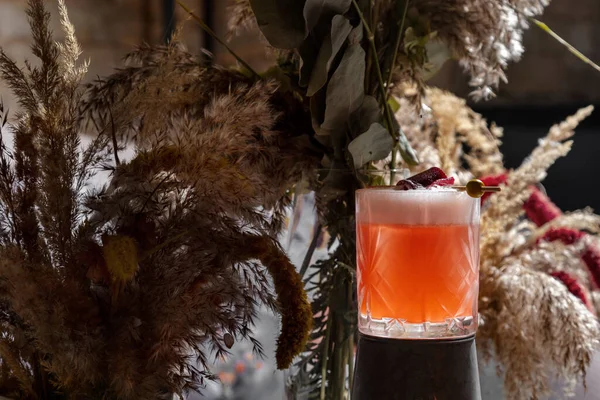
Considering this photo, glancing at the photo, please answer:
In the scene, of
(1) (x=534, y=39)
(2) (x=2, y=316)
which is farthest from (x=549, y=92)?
(2) (x=2, y=316)

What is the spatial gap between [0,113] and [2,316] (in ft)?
0.64

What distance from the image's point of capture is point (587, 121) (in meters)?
2.96

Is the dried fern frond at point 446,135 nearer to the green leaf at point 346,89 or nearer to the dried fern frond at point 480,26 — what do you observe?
the dried fern frond at point 480,26

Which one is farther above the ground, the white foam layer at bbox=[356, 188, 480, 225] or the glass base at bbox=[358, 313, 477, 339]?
the white foam layer at bbox=[356, 188, 480, 225]

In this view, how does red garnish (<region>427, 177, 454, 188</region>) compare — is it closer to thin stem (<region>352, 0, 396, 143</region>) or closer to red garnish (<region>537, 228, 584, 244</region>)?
thin stem (<region>352, 0, 396, 143</region>)

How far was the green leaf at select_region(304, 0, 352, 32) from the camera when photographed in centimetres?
87

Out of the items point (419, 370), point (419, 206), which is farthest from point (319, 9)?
point (419, 370)

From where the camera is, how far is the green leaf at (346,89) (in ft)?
→ 2.89

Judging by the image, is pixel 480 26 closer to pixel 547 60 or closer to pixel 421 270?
pixel 421 270

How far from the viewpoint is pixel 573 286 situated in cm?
115

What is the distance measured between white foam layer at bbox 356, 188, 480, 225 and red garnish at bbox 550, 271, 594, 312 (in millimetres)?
438

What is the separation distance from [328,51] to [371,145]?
12 centimetres

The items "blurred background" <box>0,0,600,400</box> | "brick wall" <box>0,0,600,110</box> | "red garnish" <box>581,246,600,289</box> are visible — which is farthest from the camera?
"brick wall" <box>0,0,600,110</box>

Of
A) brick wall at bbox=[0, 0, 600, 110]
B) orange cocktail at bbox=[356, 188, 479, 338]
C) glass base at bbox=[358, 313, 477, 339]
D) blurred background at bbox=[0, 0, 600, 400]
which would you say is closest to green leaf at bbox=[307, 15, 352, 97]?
orange cocktail at bbox=[356, 188, 479, 338]
